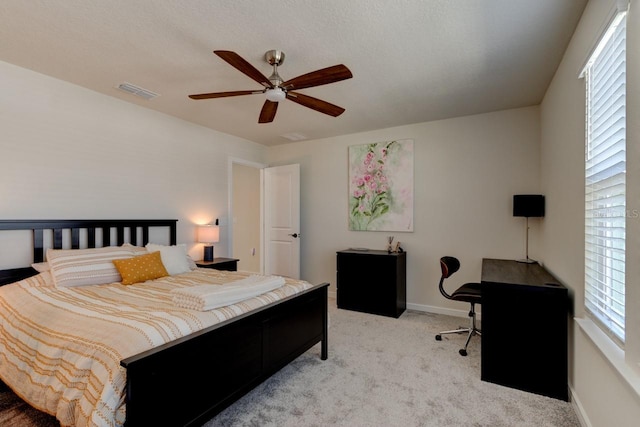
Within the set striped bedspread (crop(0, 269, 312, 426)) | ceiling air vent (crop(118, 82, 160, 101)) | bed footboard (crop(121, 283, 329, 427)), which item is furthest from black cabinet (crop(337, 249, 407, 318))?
ceiling air vent (crop(118, 82, 160, 101))

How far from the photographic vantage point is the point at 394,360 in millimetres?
2830

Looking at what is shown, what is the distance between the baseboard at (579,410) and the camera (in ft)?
6.18

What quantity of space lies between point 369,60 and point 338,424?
2582 millimetres

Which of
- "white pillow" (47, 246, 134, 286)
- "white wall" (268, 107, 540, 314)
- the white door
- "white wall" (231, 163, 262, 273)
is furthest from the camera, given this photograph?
"white wall" (231, 163, 262, 273)

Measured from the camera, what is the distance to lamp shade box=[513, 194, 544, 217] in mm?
3262

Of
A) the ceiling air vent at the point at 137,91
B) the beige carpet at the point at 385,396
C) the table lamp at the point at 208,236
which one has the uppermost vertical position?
the ceiling air vent at the point at 137,91

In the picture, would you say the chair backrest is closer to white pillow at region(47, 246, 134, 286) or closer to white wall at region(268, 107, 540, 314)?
white wall at region(268, 107, 540, 314)

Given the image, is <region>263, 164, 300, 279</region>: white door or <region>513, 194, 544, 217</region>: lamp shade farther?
<region>263, 164, 300, 279</region>: white door

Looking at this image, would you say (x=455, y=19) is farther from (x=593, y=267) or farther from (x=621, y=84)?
(x=593, y=267)

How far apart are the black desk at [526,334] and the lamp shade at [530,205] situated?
3.02 feet

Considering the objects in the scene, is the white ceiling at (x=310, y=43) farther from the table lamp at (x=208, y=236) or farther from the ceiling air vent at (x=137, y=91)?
the table lamp at (x=208, y=236)

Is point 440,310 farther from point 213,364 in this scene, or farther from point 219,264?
point 213,364

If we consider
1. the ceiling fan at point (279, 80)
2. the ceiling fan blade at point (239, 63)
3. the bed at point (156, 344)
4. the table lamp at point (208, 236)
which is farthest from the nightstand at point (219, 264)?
the ceiling fan blade at point (239, 63)

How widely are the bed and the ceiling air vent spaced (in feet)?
4.57
